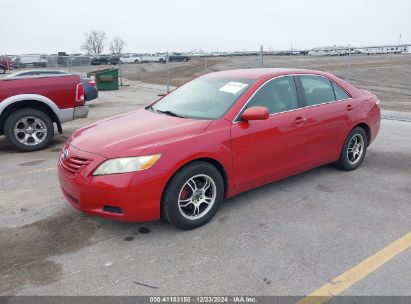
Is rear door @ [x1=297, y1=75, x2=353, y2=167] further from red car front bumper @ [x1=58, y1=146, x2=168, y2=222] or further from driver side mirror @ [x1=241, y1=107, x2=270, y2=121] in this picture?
red car front bumper @ [x1=58, y1=146, x2=168, y2=222]

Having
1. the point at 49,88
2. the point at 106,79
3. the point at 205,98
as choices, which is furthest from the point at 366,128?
the point at 106,79

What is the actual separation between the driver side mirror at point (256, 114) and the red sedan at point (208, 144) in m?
0.01

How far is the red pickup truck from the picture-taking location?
6.88m

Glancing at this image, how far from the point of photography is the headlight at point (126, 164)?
11.1 feet

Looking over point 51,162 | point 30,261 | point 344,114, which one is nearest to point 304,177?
point 344,114

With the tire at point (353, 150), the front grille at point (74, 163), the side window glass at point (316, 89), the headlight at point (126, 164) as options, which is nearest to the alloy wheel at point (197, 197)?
the headlight at point (126, 164)

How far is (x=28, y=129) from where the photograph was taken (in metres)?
7.07

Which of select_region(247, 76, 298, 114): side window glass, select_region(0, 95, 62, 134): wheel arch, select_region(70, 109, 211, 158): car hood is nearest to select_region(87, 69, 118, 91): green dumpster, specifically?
select_region(0, 95, 62, 134): wheel arch

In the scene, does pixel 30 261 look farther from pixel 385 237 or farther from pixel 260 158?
pixel 385 237

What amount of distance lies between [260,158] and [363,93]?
2.42 meters

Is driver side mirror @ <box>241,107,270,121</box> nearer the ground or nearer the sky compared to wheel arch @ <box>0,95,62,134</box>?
nearer the sky

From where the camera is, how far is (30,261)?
3.26 m

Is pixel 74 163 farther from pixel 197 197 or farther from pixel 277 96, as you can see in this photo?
pixel 277 96

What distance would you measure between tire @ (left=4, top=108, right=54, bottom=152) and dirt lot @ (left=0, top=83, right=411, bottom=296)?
2178mm
